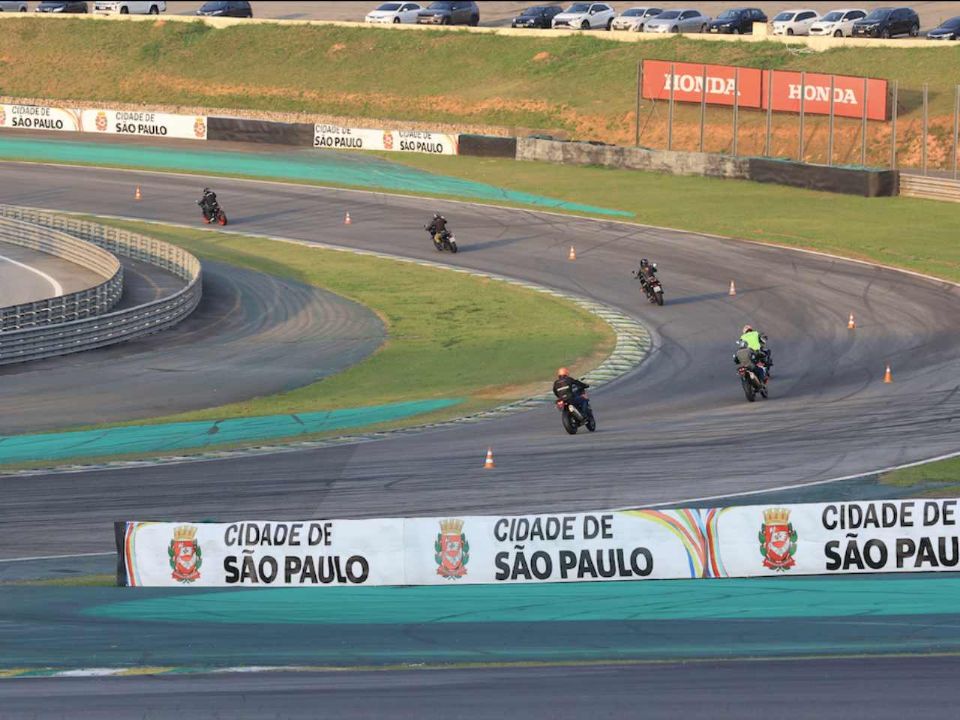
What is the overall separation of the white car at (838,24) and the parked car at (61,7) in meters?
41.0

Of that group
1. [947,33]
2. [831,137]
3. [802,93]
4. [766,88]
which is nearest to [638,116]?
[766,88]

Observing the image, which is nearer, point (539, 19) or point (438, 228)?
point (438, 228)

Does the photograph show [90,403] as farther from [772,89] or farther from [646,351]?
[772,89]

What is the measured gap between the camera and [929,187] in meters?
50.3

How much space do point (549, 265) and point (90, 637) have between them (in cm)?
2810

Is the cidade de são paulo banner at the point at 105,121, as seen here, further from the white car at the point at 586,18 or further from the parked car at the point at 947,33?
the parked car at the point at 947,33

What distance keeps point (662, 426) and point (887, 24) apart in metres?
46.3

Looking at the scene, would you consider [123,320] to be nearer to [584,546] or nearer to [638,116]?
[584,546]

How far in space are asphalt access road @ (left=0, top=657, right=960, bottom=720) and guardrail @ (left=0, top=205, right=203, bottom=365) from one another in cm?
1821

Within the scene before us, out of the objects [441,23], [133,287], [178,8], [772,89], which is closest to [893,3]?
[441,23]

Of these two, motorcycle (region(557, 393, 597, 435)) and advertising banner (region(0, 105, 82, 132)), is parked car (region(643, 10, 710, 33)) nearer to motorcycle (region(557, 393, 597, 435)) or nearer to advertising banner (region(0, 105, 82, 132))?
advertising banner (region(0, 105, 82, 132))

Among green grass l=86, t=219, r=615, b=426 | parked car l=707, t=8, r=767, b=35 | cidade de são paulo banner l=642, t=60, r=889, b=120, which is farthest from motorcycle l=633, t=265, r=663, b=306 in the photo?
parked car l=707, t=8, r=767, b=35

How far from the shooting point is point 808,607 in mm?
17250

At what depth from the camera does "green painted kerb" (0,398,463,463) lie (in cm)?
2616
